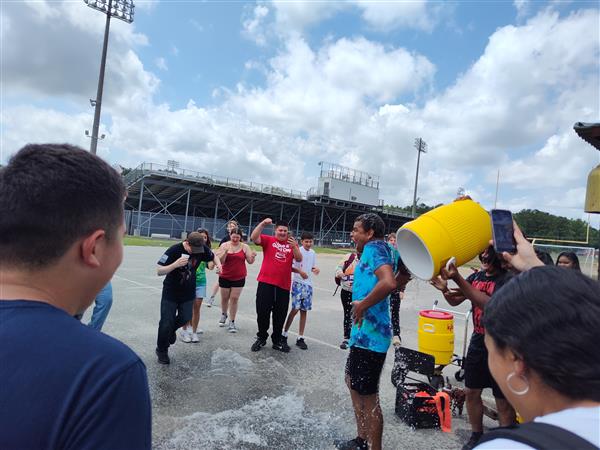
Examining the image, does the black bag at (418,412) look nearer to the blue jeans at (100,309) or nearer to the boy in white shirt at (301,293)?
the boy in white shirt at (301,293)

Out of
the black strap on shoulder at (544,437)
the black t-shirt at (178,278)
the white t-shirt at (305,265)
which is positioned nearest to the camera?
the black strap on shoulder at (544,437)

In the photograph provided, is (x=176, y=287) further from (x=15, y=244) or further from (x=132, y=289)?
(x=132, y=289)

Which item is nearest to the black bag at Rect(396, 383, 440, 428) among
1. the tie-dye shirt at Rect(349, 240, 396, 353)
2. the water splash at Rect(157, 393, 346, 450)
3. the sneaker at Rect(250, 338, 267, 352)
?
the water splash at Rect(157, 393, 346, 450)

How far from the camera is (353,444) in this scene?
10.5 feet

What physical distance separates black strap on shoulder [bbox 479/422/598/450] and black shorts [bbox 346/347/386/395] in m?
2.26

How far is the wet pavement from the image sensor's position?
3.42 m

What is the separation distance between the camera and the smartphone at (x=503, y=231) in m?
2.14

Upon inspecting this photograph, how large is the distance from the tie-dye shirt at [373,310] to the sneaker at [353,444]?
2.56 feet

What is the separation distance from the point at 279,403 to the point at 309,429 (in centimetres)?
56

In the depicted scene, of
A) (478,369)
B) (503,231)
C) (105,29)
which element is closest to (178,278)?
(478,369)

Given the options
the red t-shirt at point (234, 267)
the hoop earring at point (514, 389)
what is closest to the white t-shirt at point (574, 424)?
the hoop earring at point (514, 389)

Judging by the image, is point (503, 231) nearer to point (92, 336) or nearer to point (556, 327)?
point (556, 327)

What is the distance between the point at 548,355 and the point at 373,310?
7.25ft

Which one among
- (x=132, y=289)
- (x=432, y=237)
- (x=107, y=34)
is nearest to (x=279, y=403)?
(x=432, y=237)
